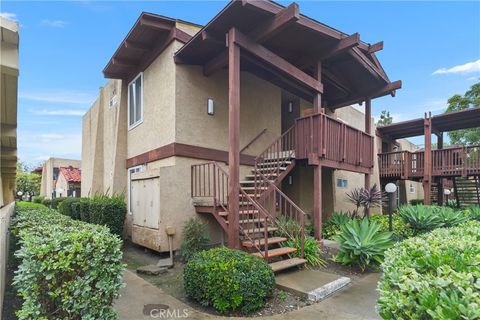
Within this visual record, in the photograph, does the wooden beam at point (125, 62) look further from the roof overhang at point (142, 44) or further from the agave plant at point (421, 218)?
the agave plant at point (421, 218)

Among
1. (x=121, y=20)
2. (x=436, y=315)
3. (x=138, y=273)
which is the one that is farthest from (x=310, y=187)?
(x=436, y=315)

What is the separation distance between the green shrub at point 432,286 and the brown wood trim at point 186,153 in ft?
18.7

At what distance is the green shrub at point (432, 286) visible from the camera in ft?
5.68

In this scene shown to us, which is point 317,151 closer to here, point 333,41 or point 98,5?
point 333,41

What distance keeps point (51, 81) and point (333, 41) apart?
12167mm

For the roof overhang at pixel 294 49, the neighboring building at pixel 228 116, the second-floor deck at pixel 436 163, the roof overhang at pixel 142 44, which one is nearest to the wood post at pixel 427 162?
the second-floor deck at pixel 436 163

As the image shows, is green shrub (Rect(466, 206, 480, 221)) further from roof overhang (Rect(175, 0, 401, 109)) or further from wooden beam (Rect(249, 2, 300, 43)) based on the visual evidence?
wooden beam (Rect(249, 2, 300, 43))

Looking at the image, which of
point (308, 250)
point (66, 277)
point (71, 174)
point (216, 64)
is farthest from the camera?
point (71, 174)

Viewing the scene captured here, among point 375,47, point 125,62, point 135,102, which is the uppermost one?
point 375,47

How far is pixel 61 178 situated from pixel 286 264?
21240 millimetres

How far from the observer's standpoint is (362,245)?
645 cm

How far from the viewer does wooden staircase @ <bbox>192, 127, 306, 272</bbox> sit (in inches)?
232

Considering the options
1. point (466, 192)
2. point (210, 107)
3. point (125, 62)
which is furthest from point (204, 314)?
point (466, 192)

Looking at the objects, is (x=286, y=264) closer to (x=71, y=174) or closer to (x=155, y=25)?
(x=155, y=25)
